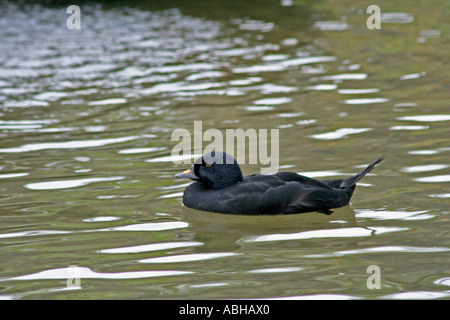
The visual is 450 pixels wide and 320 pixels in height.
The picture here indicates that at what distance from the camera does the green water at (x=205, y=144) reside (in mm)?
5793

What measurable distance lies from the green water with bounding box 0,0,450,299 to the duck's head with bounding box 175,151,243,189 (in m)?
0.30

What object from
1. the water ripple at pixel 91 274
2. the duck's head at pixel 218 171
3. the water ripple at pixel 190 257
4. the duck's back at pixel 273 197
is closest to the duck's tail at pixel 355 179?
the duck's back at pixel 273 197

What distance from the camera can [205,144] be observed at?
9641 mm

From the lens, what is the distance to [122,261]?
6.05m

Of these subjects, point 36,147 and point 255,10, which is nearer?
point 36,147

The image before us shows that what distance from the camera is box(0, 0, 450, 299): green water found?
5793mm

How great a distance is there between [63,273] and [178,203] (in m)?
1.92

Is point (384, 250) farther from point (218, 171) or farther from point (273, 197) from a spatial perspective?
point (218, 171)

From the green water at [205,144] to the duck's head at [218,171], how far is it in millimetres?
296

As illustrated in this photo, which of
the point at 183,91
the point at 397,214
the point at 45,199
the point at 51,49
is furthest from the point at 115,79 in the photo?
the point at 397,214
